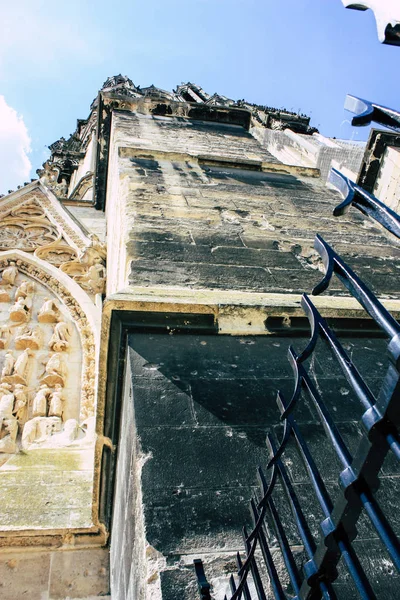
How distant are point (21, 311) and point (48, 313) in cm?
30

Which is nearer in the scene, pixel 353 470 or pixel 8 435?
pixel 353 470

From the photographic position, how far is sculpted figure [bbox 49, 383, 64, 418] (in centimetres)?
430

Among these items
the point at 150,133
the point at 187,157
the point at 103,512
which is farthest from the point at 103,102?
the point at 103,512

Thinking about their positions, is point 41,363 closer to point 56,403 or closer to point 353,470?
point 56,403

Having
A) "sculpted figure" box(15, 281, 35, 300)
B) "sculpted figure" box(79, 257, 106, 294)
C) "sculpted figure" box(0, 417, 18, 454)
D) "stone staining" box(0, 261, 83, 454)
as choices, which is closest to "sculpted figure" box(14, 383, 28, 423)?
"stone staining" box(0, 261, 83, 454)

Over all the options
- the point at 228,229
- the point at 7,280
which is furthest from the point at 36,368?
the point at 228,229

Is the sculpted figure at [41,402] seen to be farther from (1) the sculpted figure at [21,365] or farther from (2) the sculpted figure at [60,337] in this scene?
(2) the sculpted figure at [60,337]

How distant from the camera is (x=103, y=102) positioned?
880cm

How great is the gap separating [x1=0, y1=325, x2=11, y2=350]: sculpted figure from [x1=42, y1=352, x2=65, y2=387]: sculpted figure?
0.51 metres

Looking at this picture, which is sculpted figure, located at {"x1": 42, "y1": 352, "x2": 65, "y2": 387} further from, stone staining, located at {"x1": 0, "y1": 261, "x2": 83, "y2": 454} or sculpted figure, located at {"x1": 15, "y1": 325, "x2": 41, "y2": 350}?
sculpted figure, located at {"x1": 15, "y1": 325, "x2": 41, "y2": 350}

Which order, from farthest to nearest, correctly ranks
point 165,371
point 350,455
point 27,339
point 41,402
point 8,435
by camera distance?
point 27,339, point 41,402, point 8,435, point 165,371, point 350,455

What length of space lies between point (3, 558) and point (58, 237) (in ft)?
16.9

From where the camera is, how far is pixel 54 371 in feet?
15.5

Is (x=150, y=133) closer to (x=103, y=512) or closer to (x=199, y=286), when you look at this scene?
(x=199, y=286)
